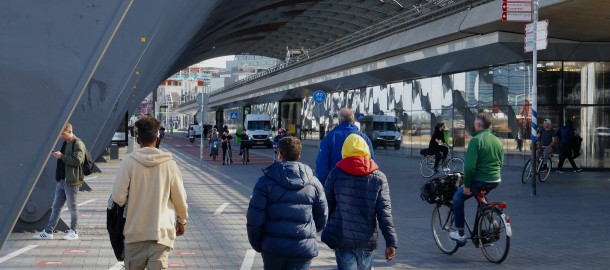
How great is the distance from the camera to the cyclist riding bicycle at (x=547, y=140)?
74.2ft

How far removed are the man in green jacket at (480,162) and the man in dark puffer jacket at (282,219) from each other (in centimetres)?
446

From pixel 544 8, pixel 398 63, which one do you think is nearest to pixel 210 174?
pixel 398 63

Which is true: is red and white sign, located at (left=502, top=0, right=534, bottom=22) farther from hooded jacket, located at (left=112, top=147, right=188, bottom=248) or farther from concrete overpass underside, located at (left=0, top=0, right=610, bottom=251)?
hooded jacket, located at (left=112, top=147, right=188, bottom=248)

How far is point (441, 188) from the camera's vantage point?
10375 mm

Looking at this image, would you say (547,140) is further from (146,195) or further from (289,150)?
(146,195)

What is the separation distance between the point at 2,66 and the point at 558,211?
11.7 m

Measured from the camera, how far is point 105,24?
604 cm

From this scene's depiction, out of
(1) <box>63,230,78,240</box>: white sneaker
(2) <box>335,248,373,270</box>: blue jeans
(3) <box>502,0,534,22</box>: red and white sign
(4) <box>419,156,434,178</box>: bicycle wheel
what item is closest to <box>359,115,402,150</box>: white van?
(4) <box>419,156,434,178</box>: bicycle wheel

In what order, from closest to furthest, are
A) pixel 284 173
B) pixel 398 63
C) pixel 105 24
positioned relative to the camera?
pixel 284 173, pixel 105 24, pixel 398 63

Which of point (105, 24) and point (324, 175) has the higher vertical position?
point (105, 24)

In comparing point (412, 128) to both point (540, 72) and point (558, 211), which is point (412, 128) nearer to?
point (540, 72)

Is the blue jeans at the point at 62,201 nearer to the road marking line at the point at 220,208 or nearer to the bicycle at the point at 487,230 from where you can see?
the road marking line at the point at 220,208

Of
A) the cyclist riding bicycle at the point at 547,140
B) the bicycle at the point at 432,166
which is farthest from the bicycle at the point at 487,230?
the bicycle at the point at 432,166

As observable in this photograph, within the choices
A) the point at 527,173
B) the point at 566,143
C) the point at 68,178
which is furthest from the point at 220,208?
the point at 566,143
